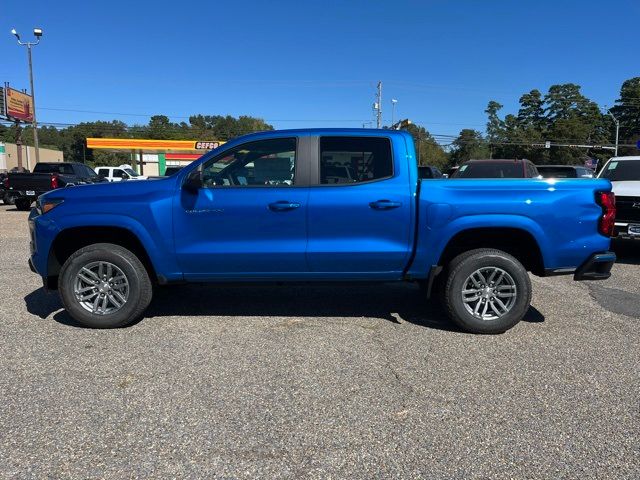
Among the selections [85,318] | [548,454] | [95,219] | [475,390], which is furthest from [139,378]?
[548,454]

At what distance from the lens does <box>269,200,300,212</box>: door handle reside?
470 centimetres

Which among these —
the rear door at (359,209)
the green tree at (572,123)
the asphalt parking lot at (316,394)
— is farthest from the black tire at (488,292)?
the green tree at (572,123)

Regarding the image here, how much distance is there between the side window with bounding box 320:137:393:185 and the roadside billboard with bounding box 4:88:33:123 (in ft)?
177

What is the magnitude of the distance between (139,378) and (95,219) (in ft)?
5.62

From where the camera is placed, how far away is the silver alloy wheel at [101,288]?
487 cm

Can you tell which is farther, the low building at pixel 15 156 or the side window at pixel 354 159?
the low building at pixel 15 156

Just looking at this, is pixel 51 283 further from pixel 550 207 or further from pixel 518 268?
pixel 550 207

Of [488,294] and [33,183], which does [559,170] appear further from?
[33,183]

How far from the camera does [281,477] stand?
2631mm

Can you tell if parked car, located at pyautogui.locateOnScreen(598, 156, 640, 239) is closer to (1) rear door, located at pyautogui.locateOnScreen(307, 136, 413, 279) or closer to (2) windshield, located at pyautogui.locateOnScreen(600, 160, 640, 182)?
(2) windshield, located at pyautogui.locateOnScreen(600, 160, 640, 182)

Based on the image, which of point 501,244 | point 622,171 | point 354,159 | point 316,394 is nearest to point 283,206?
point 354,159

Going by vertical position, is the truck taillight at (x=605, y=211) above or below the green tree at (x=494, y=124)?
below

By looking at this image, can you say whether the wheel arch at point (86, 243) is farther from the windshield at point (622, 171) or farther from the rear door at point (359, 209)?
the windshield at point (622, 171)

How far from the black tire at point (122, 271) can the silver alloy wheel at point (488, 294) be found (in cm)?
306
